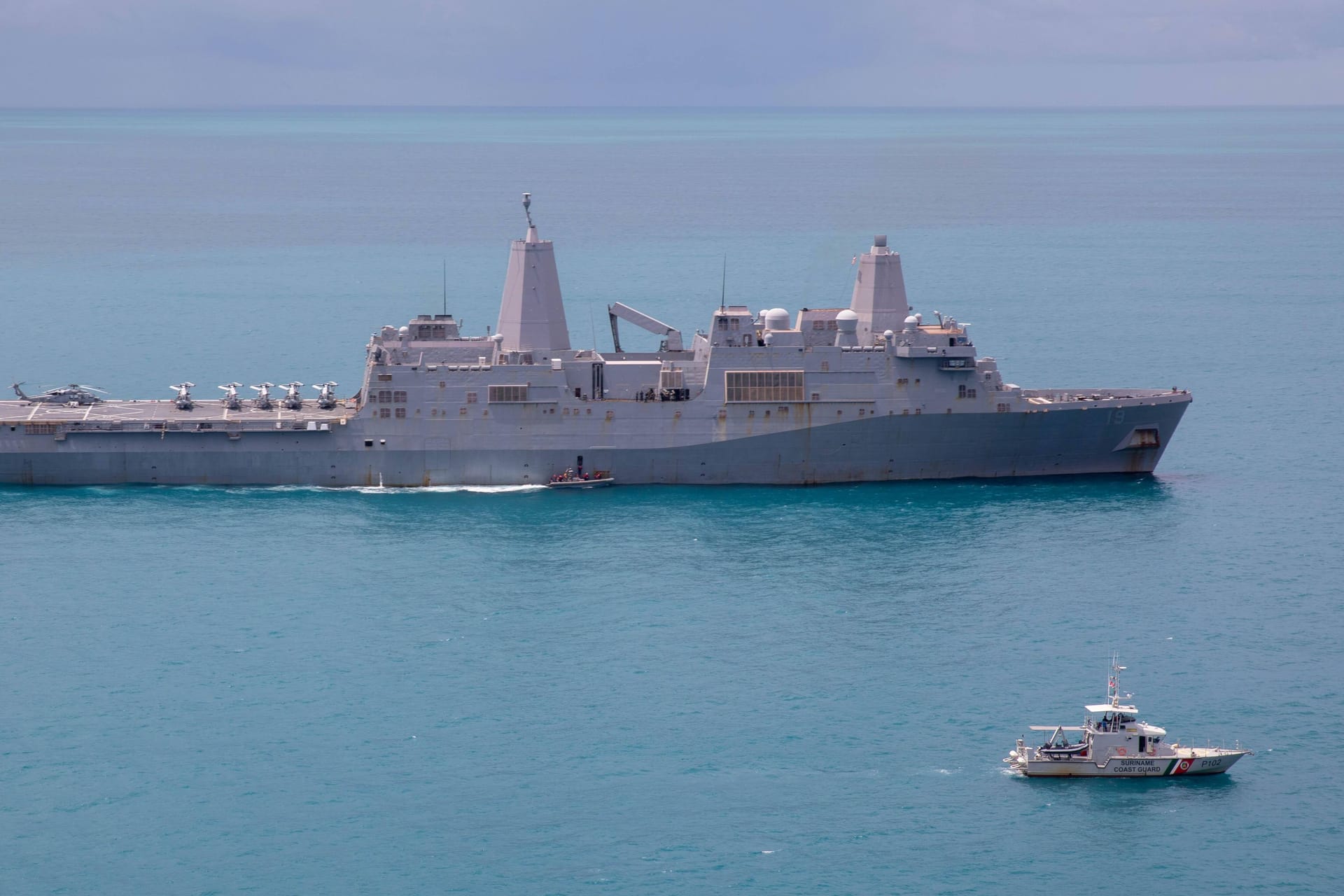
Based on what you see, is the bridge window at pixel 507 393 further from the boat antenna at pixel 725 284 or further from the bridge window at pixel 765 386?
the boat antenna at pixel 725 284

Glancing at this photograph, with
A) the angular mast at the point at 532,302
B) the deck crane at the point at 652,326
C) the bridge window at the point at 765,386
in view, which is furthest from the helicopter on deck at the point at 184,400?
the bridge window at the point at 765,386

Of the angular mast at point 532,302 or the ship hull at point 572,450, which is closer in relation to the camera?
the ship hull at point 572,450

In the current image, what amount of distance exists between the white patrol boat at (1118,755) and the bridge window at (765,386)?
25.8 m

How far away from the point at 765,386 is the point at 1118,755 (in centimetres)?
2706

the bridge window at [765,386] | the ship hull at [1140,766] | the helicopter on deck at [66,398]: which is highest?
the bridge window at [765,386]

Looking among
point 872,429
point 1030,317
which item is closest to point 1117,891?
point 872,429

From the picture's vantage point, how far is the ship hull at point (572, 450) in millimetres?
62938

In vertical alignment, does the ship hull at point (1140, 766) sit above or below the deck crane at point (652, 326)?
below

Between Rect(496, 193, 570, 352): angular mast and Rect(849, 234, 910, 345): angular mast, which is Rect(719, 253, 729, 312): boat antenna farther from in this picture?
Rect(496, 193, 570, 352): angular mast

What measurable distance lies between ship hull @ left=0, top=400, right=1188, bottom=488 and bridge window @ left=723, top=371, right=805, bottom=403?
101cm

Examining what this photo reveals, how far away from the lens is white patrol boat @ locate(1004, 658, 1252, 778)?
38500mm

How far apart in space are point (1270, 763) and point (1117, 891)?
7.17m

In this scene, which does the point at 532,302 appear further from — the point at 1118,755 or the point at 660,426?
the point at 1118,755

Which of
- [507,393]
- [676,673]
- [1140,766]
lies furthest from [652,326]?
[1140,766]
